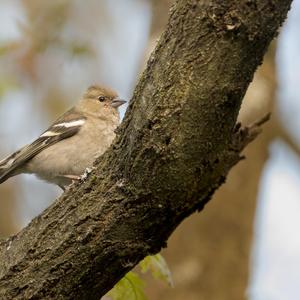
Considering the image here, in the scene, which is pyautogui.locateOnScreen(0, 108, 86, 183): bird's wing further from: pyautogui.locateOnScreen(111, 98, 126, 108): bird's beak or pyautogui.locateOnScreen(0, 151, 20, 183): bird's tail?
pyautogui.locateOnScreen(111, 98, 126, 108): bird's beak

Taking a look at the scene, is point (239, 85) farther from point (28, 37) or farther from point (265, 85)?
point (28, 37)

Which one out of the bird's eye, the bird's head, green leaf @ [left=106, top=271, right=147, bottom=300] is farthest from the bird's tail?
green leaf @ [left=106, top=271, right=147, bottom=300]

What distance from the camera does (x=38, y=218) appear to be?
3625 mm

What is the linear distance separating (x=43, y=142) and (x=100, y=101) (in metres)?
0.97

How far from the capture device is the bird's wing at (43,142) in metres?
6.46

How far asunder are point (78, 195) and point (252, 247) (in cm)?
416

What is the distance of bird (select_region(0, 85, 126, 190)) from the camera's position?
247 inches

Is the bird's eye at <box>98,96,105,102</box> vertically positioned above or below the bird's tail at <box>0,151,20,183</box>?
above

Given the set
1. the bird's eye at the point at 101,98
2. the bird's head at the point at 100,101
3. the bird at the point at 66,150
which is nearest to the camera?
the bird at the point at 66,150

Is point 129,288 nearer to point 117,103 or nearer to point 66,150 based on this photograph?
point 66,150

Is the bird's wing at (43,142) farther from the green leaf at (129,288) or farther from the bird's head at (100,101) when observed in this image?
the green leaf at (129,288)

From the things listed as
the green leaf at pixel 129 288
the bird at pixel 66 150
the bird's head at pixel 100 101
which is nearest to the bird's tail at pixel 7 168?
the bird at pixel 66 150

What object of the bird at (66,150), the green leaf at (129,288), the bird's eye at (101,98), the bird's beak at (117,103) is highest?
the bird's eye at (101,98)

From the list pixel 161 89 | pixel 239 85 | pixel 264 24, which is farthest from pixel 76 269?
pixel 264 24
